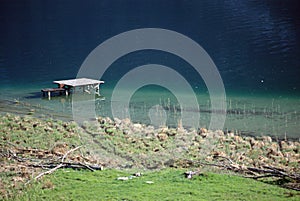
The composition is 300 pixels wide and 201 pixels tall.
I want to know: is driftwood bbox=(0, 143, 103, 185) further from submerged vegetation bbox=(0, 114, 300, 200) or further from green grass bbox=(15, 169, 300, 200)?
green grass bbox=(15, 169, 300, 200)

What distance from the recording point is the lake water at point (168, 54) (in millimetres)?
19609

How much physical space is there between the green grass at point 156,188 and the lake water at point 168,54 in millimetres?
5912

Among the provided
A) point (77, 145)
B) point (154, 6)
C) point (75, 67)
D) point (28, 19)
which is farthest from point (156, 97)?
point (28, 19)

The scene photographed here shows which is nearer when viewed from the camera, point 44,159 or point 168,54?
point 44,159

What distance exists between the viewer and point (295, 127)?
16.2 meters

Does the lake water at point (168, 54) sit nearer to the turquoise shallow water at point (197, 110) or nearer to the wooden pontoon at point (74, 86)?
the turquoise shallow water at point (197, 110)

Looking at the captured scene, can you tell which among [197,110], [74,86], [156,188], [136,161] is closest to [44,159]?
[136,161]

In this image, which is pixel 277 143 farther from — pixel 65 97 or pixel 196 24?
pixel 196 24

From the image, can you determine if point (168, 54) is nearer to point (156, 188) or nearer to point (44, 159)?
point (44, 159)

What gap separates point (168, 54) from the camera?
35.5 m

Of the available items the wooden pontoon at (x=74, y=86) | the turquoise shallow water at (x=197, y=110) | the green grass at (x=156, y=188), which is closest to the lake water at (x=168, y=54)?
the turquoise shallow water at (x=197, y=110)

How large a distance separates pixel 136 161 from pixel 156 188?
2.45 metres

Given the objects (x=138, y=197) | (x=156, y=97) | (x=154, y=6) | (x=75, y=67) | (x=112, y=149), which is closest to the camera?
(x=138, y=197)

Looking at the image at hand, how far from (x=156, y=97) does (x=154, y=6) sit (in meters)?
33.3
